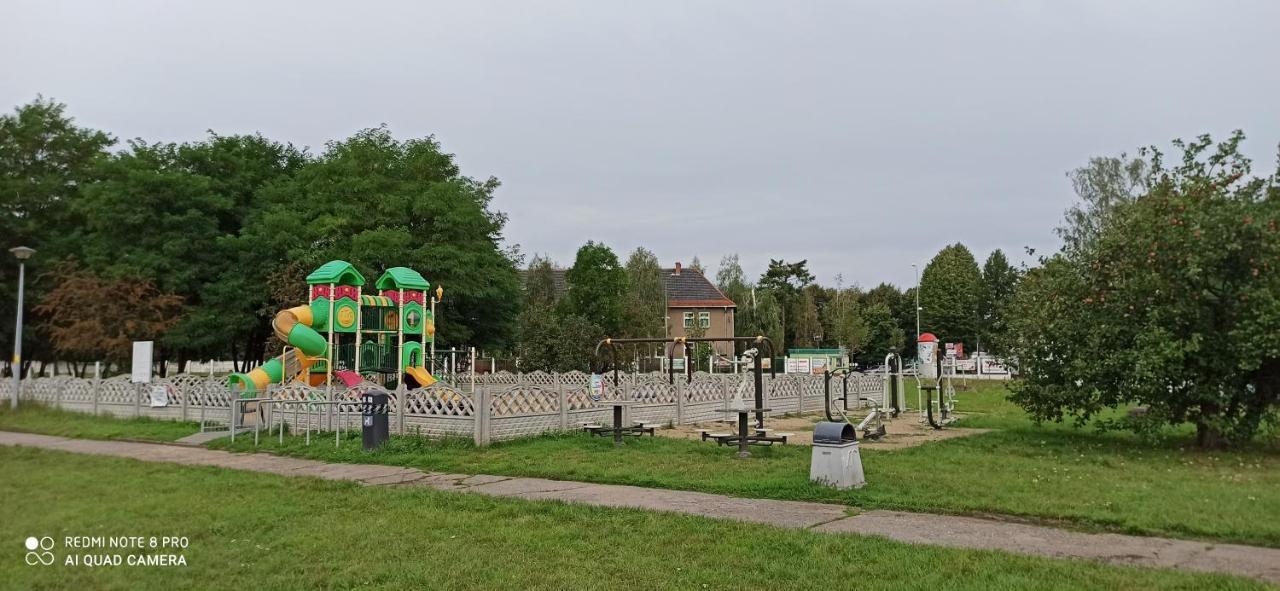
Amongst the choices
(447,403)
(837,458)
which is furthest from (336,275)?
(837,458)

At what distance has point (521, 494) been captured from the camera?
410 inches

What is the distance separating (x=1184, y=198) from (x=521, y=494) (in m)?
13.4

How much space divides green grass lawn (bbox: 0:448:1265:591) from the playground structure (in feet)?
42.5

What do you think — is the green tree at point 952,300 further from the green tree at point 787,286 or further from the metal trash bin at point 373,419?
the metal trash bin at point 373,419

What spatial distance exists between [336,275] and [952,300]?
62.5 meters

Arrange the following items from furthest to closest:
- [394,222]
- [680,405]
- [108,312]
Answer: [394,222], [108,312], [680,405]

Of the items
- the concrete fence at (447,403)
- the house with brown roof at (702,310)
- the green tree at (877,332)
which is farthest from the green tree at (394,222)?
the green tree at (877,332)

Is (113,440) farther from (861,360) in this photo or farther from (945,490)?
(861,360)

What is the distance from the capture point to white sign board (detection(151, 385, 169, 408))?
21.6m

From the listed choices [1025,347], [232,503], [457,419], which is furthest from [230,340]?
[1025,347]

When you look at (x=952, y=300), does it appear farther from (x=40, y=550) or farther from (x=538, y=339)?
(x=40, y=550)

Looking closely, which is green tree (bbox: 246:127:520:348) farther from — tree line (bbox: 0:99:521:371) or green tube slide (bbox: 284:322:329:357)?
green tube slide (bbox: 284:322:329:357)

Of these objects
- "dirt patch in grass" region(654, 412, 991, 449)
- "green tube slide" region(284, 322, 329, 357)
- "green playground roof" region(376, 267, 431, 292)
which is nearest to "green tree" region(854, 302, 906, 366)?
"dirt patch in grass" region(654, 412, 991, 449)

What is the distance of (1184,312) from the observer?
47.9ft
